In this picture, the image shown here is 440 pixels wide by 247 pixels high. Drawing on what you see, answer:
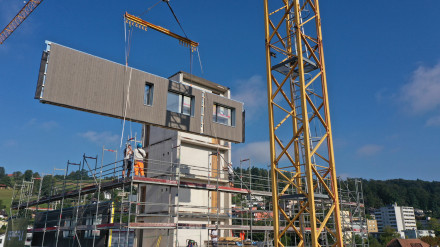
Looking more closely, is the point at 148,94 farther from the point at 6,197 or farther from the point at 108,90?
the point at 6,197

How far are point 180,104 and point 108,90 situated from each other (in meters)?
5.01

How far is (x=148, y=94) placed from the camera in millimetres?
20609

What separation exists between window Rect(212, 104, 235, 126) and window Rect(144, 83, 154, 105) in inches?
202

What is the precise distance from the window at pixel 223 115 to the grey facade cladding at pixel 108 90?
711 mm

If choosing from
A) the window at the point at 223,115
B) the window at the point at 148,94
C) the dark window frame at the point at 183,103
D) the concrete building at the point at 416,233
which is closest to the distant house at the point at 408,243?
the concrete building at the point at 416,233

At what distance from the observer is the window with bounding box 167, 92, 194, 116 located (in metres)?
21.5

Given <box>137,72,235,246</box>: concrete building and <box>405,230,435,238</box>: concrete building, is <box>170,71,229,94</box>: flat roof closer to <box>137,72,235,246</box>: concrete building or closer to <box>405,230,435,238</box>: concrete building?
<box>137,72,235,246</box>: concrete building

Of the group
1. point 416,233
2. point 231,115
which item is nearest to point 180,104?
point 231,115

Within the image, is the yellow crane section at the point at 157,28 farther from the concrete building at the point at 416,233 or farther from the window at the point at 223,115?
the concrete building at the point at 416,233

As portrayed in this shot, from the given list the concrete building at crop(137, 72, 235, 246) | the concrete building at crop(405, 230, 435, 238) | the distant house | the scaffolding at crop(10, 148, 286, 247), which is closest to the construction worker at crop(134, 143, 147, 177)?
the scaffolding at crop(10, 148, 286, 247)

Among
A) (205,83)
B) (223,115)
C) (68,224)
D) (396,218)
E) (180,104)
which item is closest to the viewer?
(180,104)

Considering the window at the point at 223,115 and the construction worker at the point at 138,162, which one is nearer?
the construction worker at the point at 138,162

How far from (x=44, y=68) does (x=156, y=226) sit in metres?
9.80

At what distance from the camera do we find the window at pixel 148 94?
2030 centimetres
